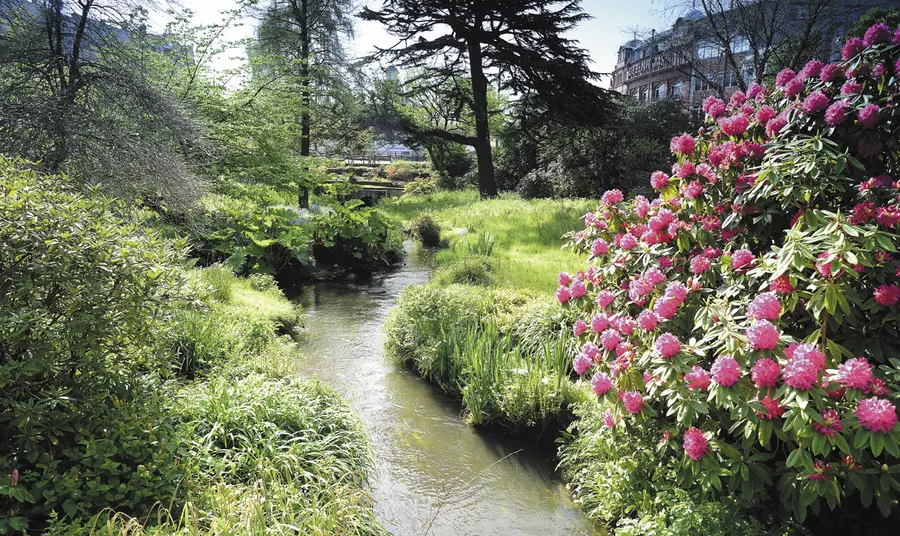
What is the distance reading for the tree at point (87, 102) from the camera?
4.19m

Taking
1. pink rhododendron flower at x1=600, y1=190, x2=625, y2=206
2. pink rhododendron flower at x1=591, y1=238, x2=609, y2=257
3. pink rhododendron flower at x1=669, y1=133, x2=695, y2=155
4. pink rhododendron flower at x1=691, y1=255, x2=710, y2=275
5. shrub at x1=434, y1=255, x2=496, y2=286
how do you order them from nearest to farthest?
pink rhododendron flower at x1=691, y1=255, x2=710, y2=275 → pink rhododendron flower at x1=669, y1=133, x2=695, y2=155 → pink rhododendron flower at x1=591, y1=238, x2=609, y2=257 → pink rhododendron flower at x1=600, y1=190, x2=625, y2=206 → shrub at x1=434, y1=255, x2=496, y2=286

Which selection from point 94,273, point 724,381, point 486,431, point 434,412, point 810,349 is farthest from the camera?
point 434,412

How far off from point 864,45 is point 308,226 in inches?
348

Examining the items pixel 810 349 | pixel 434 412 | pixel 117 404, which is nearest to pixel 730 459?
pixel 810 349

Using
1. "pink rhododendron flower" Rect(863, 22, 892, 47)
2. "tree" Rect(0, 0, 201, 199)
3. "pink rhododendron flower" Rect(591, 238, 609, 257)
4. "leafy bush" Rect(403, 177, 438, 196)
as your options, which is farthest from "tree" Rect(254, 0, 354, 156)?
"pink rhododendron flower" Rect(863, 22, 892, 47)

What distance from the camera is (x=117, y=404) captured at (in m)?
2.82

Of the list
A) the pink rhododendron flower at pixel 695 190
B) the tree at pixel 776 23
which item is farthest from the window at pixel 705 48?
the pink rhododendron flower at pixel 695 190

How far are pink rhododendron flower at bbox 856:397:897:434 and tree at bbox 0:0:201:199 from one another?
5147 mm

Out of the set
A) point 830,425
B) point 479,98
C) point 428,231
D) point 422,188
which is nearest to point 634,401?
point 830,425

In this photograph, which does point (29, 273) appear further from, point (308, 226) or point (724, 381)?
point (308, 226)

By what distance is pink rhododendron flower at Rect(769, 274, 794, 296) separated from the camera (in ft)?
7.59

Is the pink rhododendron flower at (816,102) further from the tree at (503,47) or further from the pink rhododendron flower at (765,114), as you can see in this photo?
the tree at (503,47)

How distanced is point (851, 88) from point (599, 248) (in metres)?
1.59

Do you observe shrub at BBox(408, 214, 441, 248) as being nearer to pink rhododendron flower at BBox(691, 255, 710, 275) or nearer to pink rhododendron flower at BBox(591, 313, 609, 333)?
pink rhododendron flower at BBox(591, 313, 609, 333)
